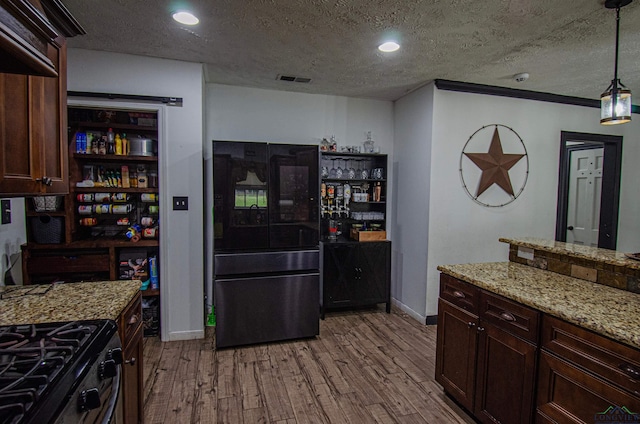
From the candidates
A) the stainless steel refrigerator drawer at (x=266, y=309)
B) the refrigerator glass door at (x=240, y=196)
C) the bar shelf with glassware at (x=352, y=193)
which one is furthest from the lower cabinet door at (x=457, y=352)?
the bar shelf with glassware at (x=352, y=193)

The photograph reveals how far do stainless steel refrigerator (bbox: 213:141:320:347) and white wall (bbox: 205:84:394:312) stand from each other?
2.49ft

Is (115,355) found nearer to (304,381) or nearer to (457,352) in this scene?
(304,381)

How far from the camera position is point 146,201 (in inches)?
129

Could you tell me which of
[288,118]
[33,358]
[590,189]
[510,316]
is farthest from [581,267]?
[590,189]

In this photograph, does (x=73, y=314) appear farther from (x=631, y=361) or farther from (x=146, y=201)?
(x=631, y=361)

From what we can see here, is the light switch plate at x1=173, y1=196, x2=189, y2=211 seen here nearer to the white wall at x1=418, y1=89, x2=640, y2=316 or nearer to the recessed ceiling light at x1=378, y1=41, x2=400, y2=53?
the recessed ceiling light at x1=378, y1=41, x2=400, y2=53

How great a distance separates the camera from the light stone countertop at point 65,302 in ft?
4.69

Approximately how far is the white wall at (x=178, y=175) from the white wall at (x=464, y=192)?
7.72 feet

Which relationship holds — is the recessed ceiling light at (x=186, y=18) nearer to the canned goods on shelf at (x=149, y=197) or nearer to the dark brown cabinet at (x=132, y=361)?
the canned goods on shelf at (x=149, y=197)

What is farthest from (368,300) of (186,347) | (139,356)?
(139,356)

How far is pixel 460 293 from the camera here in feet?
7.02

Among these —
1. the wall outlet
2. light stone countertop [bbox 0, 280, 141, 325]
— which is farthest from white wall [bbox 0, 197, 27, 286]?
light stone countertop [bbox 0, 280, 141, 325]

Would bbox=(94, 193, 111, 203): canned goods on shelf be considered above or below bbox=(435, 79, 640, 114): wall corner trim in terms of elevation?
below

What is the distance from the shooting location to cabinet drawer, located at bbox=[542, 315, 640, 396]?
1257 mm
